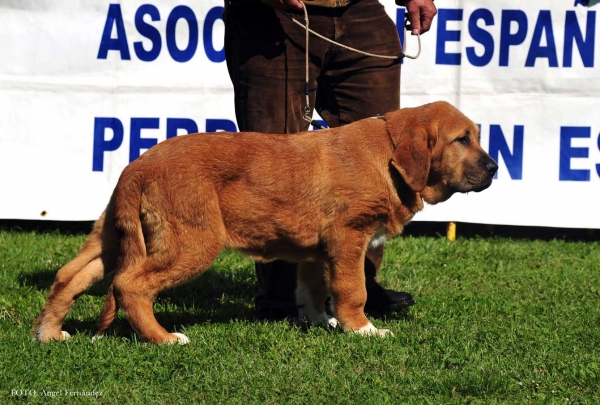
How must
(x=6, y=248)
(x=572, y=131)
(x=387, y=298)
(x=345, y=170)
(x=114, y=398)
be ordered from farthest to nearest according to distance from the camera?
(x=572, y=131) < (x=6, y=248) < (x=387, y=298) < (x=345, y=170) < (x=114, y=398)

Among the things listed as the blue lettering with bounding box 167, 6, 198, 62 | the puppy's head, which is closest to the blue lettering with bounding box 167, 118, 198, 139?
the blue lettering with bounding box 167, 6, 198, 62

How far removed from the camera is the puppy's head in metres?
4.83

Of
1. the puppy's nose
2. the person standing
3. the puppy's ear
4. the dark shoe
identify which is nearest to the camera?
the puppy's ear

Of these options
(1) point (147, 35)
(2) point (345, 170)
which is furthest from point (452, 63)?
(2) point (345, 170)

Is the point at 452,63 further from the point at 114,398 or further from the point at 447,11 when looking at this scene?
the point at 114,398

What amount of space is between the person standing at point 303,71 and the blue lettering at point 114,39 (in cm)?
265

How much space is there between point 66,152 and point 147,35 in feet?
4.22

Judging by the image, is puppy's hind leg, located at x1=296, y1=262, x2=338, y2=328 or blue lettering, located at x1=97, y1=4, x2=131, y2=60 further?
blue lettering, located at x1=97, y1=4, x2=131, y2=60

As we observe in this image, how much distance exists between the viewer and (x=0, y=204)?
313 inches

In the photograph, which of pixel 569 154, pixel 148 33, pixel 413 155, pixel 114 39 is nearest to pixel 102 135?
pixel 114 39

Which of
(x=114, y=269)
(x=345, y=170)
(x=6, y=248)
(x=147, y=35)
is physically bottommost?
(x=6, y=248)

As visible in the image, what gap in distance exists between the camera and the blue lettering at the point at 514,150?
311 inches

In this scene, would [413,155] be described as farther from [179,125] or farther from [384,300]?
[179,125]

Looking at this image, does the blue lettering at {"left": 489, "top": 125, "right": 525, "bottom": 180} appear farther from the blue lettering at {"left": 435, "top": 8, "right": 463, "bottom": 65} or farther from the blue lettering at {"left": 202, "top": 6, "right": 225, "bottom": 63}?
the blue lettering at {"left": 202, "top": 6, "right": 225, "bottom": 63}
